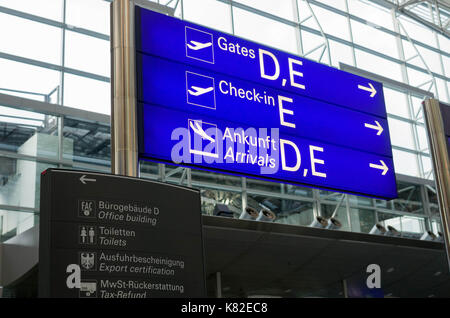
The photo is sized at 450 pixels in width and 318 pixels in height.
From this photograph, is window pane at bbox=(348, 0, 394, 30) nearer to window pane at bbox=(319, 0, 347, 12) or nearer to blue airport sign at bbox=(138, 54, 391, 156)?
window pane at bbox=(319, 0, 347, 12)

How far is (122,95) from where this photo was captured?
7.10 metres

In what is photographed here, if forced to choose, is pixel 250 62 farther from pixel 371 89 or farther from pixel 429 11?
pixel 429 11

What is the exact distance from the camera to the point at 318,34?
2475 centimetres

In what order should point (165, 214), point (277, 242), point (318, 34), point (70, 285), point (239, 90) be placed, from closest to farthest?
point (70, 285) < point (165, 214) < point (239, 90) < point (277, 242) < point (318, 34)

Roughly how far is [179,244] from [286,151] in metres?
5.01

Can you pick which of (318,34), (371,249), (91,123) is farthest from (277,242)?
(318,34)

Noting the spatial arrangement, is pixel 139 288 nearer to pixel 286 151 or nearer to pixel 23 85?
pixel 286 151

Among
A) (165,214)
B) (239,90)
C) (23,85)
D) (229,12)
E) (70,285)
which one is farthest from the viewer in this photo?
(229,12)

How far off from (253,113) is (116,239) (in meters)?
5.31

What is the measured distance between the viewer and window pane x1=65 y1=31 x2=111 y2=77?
17562mm

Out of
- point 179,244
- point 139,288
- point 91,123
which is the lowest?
point 139,288

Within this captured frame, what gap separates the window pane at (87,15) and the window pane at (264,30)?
16.3 ft

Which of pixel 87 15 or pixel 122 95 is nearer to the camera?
pixel 122 95

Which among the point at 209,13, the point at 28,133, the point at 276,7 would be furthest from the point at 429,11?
the point at 28,133
